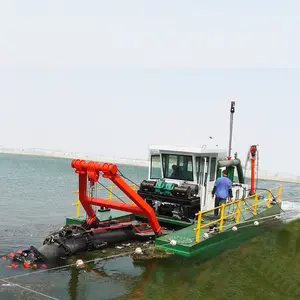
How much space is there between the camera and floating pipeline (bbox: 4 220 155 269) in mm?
10898

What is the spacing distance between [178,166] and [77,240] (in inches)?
176

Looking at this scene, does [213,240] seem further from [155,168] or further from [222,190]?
[155,168]

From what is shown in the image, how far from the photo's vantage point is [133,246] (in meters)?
12.9

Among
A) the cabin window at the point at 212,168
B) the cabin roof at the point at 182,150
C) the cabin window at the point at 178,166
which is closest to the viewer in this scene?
the cabin roof at the point at 182,150

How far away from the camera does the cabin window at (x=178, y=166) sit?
46.2 ft

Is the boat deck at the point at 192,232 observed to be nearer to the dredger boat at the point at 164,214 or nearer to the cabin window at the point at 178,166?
the dredger boat at the point at 164,214

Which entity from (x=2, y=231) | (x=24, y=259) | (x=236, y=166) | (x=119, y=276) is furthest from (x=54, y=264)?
(x=236, y=166)

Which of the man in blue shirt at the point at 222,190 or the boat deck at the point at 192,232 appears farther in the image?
the man in blue shirt at the point at 222,190

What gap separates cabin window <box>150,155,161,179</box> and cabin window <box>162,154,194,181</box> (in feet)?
0.78

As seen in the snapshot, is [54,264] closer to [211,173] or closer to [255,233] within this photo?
[211,173]

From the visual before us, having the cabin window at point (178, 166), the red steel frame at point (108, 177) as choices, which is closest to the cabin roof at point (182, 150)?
the cabin window at point (178, 166)

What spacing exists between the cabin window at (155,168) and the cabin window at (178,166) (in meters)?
0.24

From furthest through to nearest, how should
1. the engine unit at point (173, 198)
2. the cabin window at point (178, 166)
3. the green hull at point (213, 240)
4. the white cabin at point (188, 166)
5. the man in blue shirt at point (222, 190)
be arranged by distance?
the cabin window at point (178, 166)
the white cabin at point (188, 166)
the man in blue shirt at point (222, 190)
the engine unit at point (173, 198)
the green hull at point (213, 240)

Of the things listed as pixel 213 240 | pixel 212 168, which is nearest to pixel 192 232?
pixel 213 240
